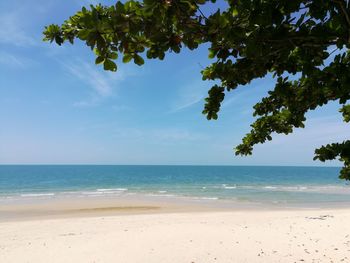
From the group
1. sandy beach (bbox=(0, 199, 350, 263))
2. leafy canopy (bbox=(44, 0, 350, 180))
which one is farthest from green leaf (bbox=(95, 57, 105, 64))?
sandy beach (bbox=(0, 199, 350, 263))

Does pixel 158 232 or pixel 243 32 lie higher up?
pixel 243 32

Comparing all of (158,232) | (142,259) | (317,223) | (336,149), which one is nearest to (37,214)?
(158,232)

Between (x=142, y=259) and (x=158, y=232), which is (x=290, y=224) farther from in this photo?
(x=142, y=259)

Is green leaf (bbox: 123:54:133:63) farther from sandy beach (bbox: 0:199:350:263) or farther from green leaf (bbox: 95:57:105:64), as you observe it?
sandy beach (bbox: 0:199:350:263)

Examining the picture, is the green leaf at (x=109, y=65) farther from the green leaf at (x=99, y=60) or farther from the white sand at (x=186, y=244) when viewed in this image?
the white sand at (x=186, y=244)

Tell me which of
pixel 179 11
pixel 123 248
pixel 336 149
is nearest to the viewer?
pixel 179 11

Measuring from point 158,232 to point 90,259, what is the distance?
12.8 feet

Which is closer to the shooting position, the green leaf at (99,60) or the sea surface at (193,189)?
the green leaf at (99,60)

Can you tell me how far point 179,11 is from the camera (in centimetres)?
184

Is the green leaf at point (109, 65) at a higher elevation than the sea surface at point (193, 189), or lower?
higher

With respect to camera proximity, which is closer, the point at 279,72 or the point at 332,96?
the point at 279,72

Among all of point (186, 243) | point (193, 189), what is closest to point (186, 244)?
point (186, 243)

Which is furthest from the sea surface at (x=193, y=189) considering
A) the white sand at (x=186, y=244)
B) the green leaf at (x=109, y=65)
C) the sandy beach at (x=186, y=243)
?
the green leaf at (x=109, y=65)

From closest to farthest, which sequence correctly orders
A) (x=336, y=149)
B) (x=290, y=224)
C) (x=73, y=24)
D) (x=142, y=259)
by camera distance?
(x=73, y=24) < (x=336, y=149) < (x=142, y=259) < (x=290, y=224)
